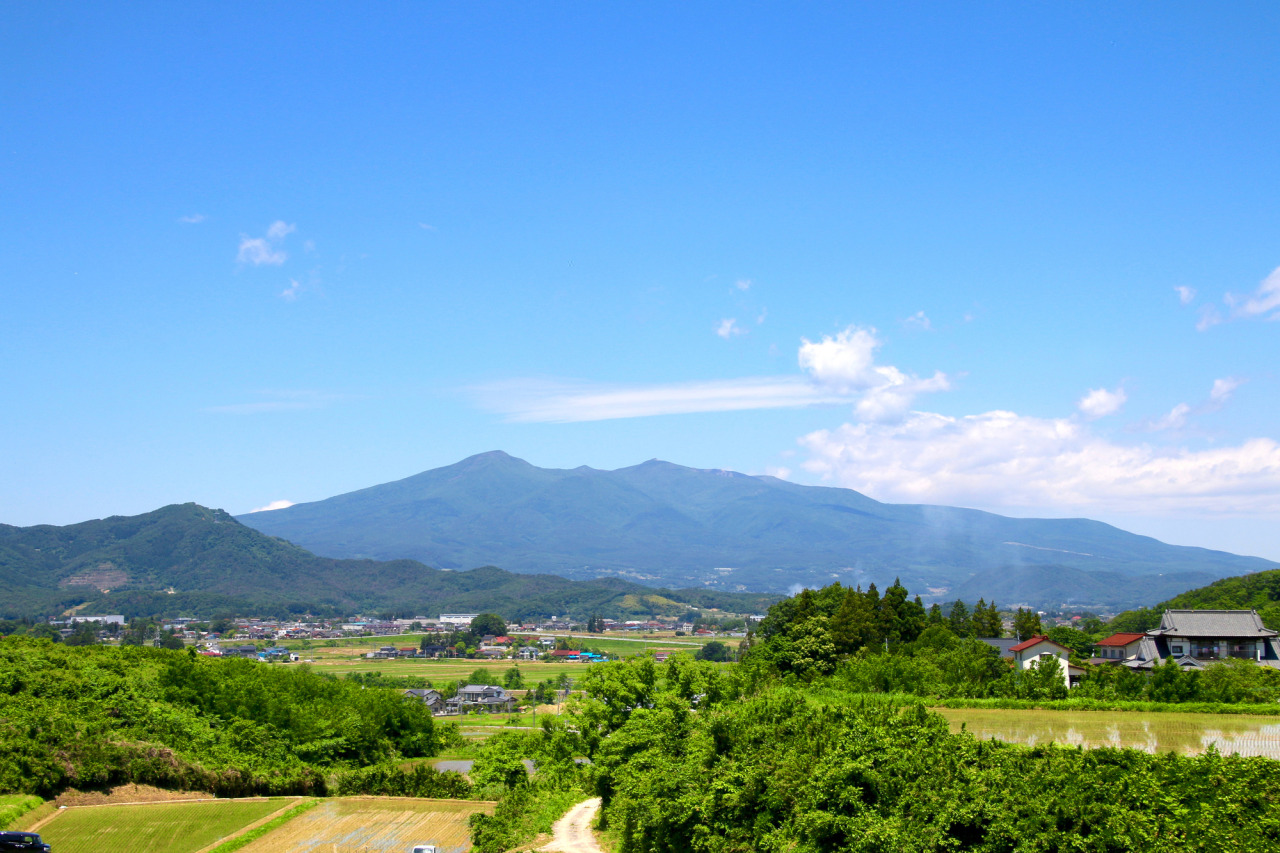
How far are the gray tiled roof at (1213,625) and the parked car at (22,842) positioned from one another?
47652 mm

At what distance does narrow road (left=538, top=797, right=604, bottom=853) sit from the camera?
2353 cm

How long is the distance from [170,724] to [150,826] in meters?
6.75

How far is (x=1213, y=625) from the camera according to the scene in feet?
145

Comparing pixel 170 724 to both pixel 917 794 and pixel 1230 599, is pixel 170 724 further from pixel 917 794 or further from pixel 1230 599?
pixel 1230 599

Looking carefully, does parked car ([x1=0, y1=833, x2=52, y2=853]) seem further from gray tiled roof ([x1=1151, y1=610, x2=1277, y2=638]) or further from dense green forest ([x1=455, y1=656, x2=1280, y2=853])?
gray tiled roof ([x1=1151, y1=610, x2=1277, y2=638])

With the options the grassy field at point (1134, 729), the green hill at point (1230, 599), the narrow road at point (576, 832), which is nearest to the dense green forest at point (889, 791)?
the narrow road at point (576, 832)

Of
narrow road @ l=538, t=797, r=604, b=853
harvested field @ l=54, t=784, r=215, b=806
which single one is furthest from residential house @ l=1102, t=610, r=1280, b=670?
harvested field @ l=54, t=784, r=215, b=806

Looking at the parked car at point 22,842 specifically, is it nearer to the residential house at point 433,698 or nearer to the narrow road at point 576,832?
the narrow road at point 576,832

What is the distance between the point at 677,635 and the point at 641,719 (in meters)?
157

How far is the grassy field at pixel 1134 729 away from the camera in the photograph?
877 inches

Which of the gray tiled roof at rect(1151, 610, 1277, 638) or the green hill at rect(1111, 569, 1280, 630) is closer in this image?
the gray tiled roof at rect(1151, 610, 1277, 638)

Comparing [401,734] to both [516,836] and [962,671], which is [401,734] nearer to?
[516,836]

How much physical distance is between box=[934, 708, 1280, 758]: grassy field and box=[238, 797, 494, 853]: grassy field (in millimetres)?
16287

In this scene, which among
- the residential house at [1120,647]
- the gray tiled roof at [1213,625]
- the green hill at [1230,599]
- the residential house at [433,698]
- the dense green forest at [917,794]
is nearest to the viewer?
the dense green forest at [917,794]
